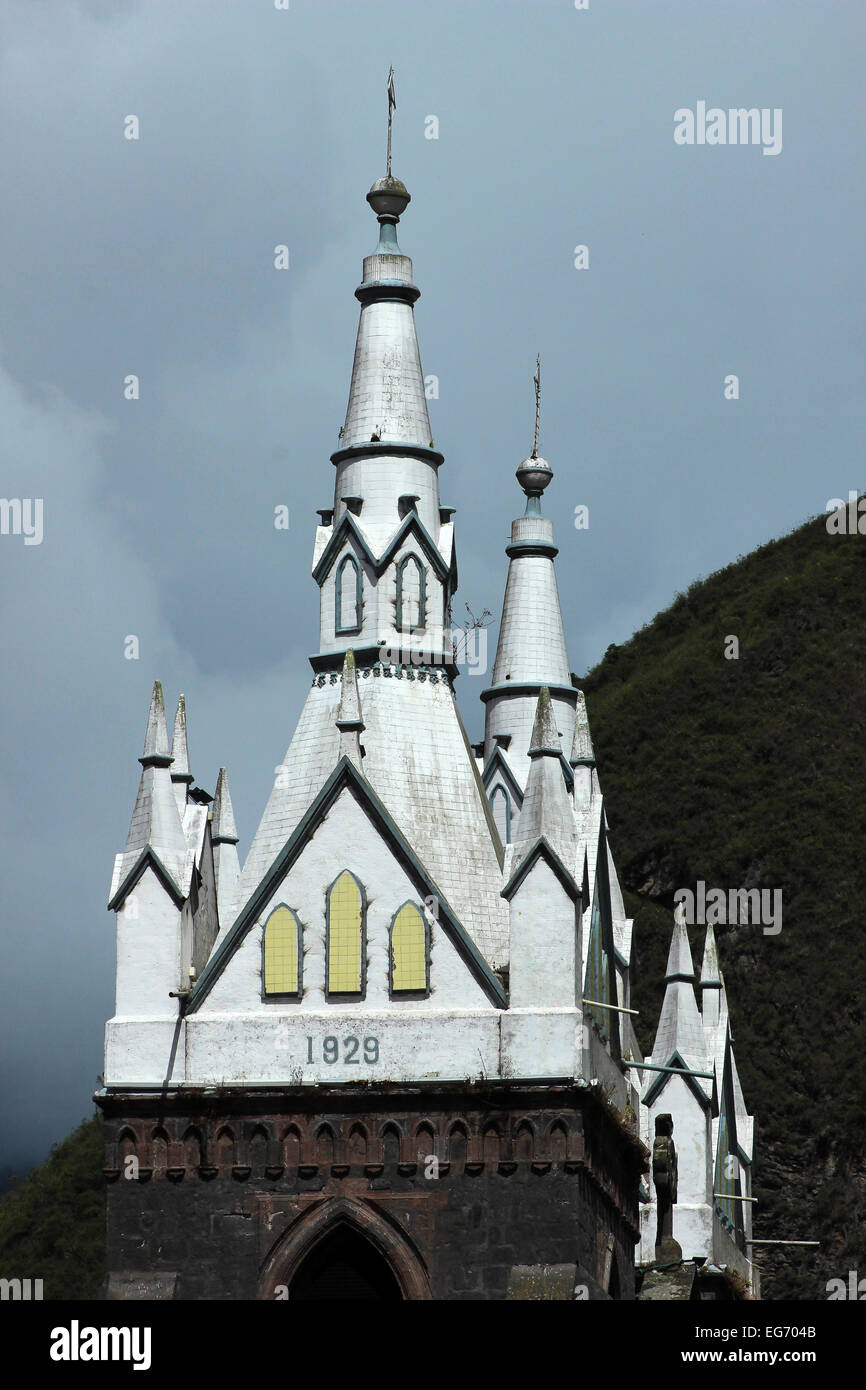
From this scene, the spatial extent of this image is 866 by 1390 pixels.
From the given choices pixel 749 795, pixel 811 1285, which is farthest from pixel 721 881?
pixel 811 1285

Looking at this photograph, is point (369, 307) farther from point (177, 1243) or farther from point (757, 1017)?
point (757, 1017)

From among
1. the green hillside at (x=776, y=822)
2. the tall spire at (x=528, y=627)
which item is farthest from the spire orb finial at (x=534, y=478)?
the green hillside at (x=776, y=822)

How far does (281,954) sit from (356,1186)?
3.19 meters

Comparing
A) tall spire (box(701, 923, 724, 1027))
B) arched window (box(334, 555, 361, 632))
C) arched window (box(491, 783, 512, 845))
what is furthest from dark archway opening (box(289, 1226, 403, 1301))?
tall spire (box(701, 923, 724, 1027))

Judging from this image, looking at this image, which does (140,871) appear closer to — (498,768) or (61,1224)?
(498,768)

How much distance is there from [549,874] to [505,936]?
151 cm

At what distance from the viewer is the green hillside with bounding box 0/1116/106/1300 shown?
81250 mm

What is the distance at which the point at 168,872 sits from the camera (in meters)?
38.1

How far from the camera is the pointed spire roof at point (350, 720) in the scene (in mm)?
38406

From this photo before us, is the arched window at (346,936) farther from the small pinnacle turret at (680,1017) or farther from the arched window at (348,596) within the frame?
the small pinnacle turret at (680,1017)

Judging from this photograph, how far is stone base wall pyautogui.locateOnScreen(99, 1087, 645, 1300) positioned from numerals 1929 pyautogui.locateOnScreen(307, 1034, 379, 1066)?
43cm

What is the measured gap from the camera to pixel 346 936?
3775 cm

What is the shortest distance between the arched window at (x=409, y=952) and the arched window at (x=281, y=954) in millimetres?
1242

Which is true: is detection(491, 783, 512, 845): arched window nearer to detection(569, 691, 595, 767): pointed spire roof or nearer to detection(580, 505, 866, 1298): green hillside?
detection(569, 691, 595, 767): pointed spire roof
